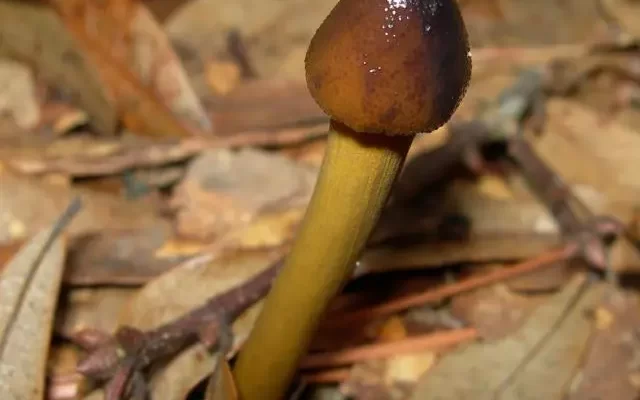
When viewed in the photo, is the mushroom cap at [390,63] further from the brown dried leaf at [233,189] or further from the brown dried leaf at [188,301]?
the brown dried leaf at [233,189]

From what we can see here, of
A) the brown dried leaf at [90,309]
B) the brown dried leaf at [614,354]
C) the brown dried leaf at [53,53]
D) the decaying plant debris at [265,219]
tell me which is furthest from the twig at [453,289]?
the brown dried leaf at [53,53]

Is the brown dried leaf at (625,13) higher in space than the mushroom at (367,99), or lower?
lower

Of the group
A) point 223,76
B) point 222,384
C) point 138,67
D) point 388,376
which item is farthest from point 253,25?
point 222,384

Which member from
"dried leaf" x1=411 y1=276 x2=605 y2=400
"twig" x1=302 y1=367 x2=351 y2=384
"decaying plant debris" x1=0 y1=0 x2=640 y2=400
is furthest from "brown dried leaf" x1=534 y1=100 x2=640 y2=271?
"twig" x1=302 y1=367 x2=351 y2=384

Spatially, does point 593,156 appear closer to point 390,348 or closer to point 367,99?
point 390,348

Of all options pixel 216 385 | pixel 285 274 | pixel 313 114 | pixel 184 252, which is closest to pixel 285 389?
pixel 216 385

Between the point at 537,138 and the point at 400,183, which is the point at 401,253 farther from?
the point at 537,138
